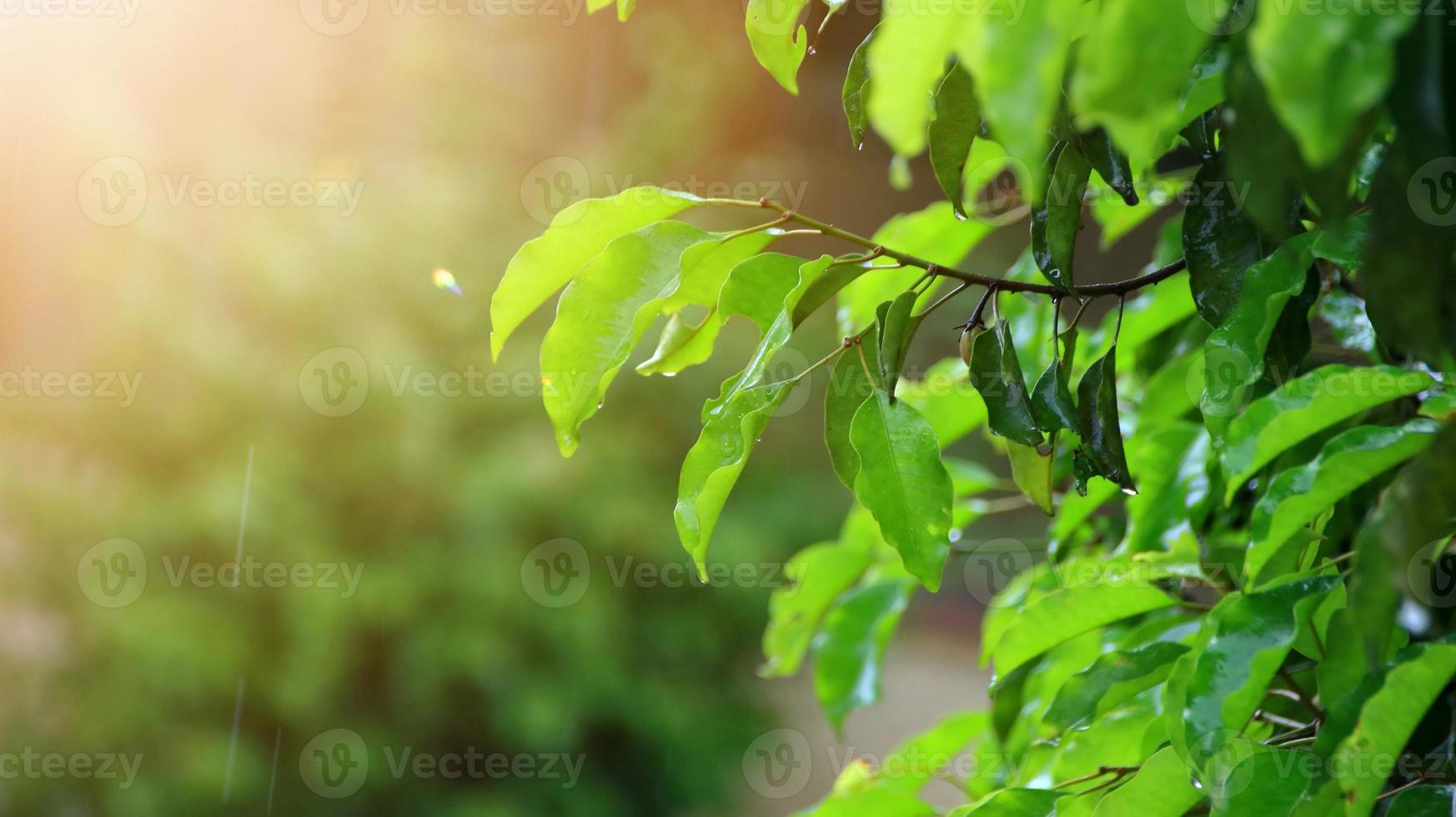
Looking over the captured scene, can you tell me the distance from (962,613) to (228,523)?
192cm

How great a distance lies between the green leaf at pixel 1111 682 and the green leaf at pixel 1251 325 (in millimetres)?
184

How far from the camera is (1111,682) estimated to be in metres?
0.62

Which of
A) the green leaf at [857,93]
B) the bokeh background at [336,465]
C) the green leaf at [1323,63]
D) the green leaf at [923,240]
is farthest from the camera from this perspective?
the bokeh background at [336,465]

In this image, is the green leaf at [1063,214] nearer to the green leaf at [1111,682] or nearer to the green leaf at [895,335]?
the green leaf at [895,335]

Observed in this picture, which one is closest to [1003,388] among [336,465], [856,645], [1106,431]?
[1106,431]

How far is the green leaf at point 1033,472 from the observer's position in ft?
Answer: 1.75

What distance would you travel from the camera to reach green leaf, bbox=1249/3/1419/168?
20 centimetres

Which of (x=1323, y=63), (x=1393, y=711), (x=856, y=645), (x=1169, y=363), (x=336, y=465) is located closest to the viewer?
(x=1323, y=63)

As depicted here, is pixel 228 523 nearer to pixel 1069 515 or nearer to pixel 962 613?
pixel 962 613

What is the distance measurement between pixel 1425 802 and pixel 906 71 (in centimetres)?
41

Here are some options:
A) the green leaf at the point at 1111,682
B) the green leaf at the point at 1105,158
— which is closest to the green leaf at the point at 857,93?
the green leaf at the point at 1105,158

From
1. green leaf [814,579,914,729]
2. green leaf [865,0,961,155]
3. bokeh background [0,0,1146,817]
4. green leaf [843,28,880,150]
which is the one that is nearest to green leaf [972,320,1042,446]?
green leaf [843,28,880,150]

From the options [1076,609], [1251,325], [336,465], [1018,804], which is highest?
[336,465]

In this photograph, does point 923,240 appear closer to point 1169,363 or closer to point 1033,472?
point 1169,363
